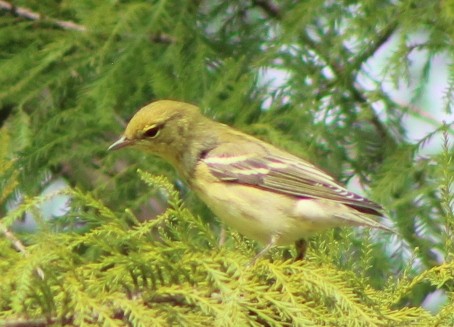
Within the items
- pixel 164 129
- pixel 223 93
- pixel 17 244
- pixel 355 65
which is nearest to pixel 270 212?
pixel 164 129

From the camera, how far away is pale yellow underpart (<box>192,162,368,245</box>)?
13.8 ft

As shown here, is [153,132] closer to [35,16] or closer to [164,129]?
[164,129]

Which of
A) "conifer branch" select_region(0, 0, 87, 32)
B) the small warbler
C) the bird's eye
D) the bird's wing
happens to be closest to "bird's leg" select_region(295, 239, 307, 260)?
the small warbler

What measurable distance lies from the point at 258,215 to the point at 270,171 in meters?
0.27

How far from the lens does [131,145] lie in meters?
4.54

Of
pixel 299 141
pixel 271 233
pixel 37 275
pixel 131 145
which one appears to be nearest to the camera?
pixel 37 275

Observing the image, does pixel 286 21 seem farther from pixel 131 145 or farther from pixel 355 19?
pixel 131 145

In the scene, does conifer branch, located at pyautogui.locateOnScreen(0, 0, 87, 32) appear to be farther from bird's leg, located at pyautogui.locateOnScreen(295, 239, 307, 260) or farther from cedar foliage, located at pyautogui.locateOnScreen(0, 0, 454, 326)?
bird's leg, located at pyautogui.locateOnScreen(295, 239, 307, 260)

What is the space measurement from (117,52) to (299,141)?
3.28 feet

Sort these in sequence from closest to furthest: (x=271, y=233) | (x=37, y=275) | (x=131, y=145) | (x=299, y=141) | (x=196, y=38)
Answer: (x=37, y=275) < (x=271, y=233) < (x=131, y=145) < (x=299, y=141) < (x=196, y=38)

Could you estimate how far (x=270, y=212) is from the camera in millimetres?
4344

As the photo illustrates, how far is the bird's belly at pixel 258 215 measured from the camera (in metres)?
4.25

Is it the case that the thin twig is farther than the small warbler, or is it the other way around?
the small warbler

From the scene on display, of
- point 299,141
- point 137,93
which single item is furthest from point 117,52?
point 299,141
